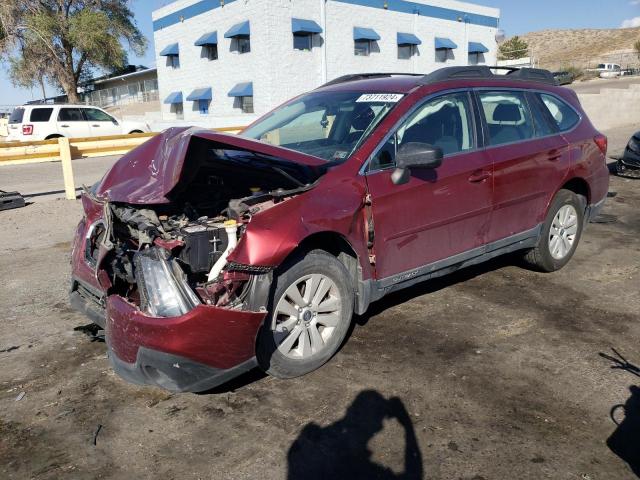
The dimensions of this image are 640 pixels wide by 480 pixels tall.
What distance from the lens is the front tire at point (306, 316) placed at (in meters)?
3.42

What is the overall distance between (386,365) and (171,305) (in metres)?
1.48

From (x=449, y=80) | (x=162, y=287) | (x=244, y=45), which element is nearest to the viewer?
(x=162, y=287)

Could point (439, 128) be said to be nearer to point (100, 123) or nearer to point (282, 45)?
point (100, 123)

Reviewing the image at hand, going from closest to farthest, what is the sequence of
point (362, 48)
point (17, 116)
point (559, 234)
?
point (559, 234)
point (17, 116)
point (362, 48)

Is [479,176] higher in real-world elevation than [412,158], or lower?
lower

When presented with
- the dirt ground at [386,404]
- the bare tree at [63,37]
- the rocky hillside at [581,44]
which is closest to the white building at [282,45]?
the bare tree at [63,37]

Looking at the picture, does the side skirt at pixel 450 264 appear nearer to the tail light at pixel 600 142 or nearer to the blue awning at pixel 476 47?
the tail light at pixel 600 142

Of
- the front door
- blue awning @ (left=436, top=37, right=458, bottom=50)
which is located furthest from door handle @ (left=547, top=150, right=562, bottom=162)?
blue awning @ (left=436, top=37, right=458, bottom=50)

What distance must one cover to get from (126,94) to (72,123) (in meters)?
32.2

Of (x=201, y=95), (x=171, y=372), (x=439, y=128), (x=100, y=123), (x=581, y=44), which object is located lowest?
(x=171, y=372)

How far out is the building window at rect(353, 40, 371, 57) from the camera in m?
28.6

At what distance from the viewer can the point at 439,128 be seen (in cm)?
440

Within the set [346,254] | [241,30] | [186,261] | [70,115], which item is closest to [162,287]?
[186,261]

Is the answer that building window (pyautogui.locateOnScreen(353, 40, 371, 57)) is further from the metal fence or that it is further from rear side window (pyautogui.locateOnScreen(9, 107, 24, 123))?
the metal fence
